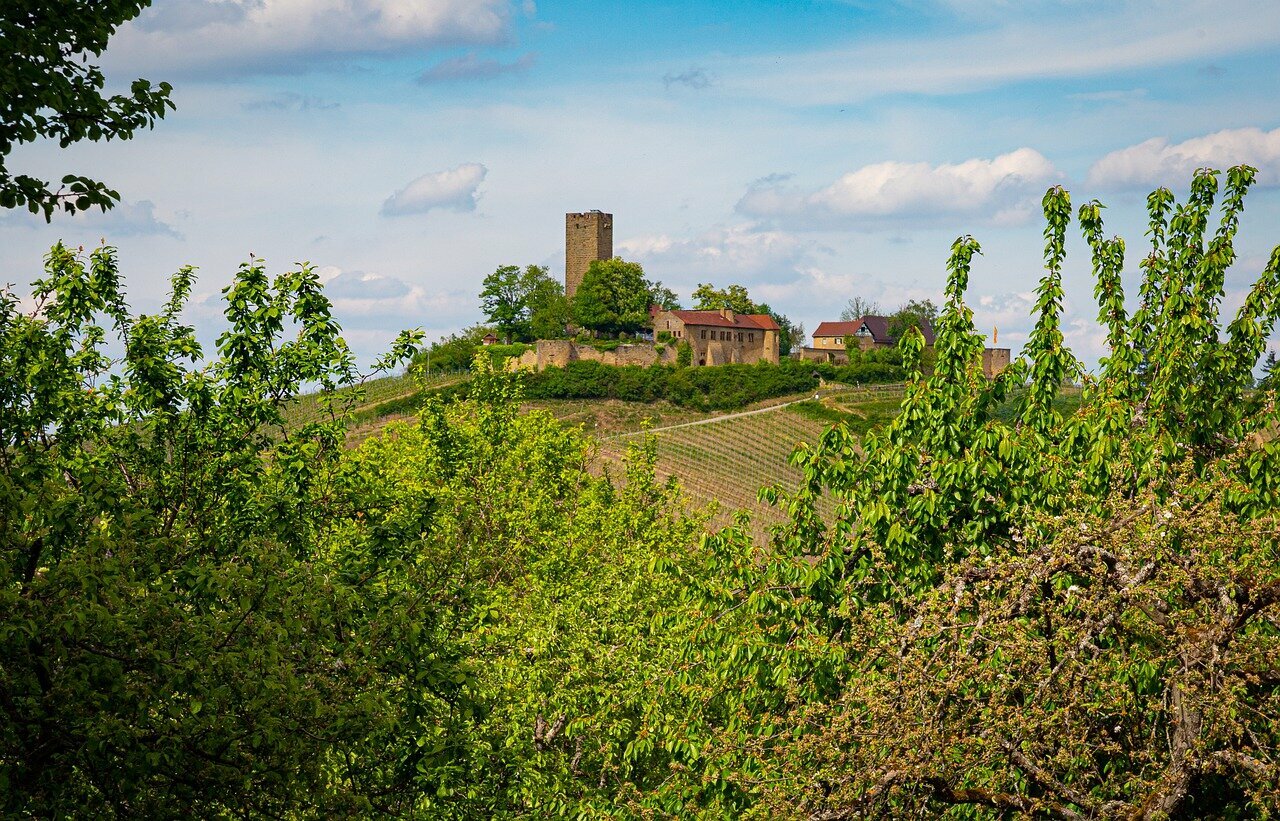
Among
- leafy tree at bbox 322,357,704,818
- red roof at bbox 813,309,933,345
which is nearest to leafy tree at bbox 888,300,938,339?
red roof at bbox 813,309,933,345

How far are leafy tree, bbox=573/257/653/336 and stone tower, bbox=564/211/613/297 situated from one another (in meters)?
12.8

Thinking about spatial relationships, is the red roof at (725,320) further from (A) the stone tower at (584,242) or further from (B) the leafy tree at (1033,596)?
(B) the leafy tree at (1033,596)

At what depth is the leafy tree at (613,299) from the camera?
354 feet

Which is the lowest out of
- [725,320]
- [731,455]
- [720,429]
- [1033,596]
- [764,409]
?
[731,455]

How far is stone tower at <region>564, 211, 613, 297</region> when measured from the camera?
407 ft

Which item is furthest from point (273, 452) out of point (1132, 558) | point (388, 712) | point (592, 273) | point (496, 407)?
point (592, 273)

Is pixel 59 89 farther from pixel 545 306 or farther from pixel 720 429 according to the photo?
pixel 545 306

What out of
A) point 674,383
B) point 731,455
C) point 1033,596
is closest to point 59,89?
point 1033,596

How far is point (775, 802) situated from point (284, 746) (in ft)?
10.6

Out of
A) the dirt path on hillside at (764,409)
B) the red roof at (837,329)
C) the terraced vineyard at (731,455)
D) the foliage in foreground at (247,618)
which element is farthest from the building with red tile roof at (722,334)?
the foliage in foreground at (247,618)

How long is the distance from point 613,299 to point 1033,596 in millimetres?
99177

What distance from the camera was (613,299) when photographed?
357 ft

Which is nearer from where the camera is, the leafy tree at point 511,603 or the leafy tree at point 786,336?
the leafy tree at point 511,603

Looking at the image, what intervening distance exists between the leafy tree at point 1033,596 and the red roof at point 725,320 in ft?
303
